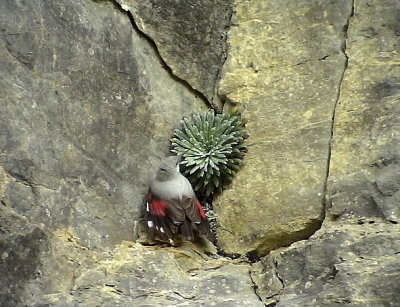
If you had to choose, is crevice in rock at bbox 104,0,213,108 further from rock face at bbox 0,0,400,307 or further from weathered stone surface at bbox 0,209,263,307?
weathered stone surface at bbox 0,209,263,307

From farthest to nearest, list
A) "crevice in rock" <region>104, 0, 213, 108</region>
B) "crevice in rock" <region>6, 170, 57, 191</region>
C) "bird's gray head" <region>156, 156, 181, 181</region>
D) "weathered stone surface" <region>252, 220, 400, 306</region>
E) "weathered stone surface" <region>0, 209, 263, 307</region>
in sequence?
"crevice in rock" <region>104, 0, 213, 108</region>
"bird's gray head" <region>156, 156, 181, 181</region>
"crevice in rock" <region>6, 170, 57, 191</region>
"weathered stone surface" <region>0, 209, 263, 307</region>
"weathered stone surface" <region>252, 220, 400, 306</region>

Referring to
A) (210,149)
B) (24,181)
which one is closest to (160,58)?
(210,149)

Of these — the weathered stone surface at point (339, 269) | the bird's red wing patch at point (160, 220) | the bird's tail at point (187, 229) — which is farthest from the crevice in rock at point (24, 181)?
the weathered stone surface at point (339, 269)

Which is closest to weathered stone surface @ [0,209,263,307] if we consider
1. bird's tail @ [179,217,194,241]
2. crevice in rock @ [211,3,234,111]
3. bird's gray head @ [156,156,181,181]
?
bird's tail @ [179,217,194,241]

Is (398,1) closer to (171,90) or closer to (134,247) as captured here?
(171,90)

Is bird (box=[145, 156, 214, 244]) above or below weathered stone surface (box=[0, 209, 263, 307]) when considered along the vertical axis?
above
